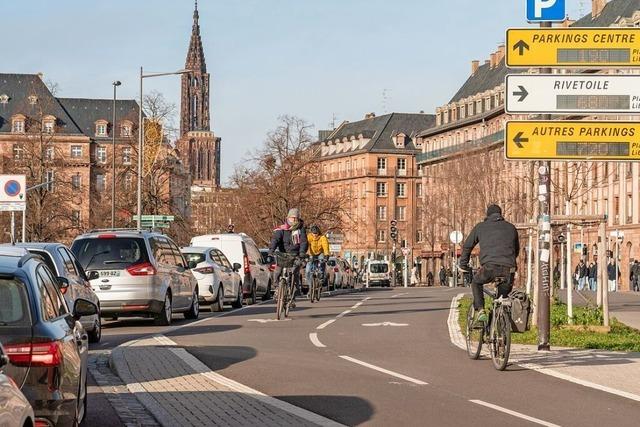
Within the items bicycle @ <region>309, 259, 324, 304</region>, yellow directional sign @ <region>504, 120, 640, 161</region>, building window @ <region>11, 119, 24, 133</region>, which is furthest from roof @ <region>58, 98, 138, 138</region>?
yellow directional sign @ <region>504, 120, 640, 161</region>

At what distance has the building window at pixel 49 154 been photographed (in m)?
78.9

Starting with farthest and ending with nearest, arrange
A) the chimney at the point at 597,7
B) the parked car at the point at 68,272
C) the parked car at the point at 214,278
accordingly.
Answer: the chimney at the point at 597,7, the parked car at the point at 214,278, the parked car at the point at 68,272

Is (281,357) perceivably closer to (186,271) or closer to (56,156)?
(186,271)

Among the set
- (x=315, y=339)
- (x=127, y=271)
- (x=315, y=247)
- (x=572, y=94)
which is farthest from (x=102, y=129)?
(x=572, y=94)

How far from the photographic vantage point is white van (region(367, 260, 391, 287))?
10063cm

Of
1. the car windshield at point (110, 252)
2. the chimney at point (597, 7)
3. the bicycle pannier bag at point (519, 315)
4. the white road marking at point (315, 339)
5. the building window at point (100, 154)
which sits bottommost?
the white road marking at point (315, 339)

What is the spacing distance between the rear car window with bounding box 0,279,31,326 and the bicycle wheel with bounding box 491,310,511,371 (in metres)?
7.30

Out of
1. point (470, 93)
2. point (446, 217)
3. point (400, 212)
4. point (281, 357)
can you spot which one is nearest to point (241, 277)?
point (281, 357)

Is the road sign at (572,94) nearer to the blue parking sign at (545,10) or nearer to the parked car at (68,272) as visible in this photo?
the blue parking sign at (545,10)

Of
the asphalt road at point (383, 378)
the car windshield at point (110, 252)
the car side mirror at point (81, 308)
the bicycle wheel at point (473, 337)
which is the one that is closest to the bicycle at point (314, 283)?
the car windshield at point (110, 252)

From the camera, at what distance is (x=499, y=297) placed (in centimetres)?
1544

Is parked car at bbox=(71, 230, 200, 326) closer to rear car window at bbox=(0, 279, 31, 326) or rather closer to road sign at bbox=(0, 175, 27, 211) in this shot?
road sign at bbox=(0, 175, 27, 211)

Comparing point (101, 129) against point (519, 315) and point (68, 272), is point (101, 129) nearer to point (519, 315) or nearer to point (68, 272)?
point (68, 272)

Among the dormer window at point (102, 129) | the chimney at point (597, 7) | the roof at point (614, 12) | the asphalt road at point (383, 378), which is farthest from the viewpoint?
the dormer window at point (102, 129)
